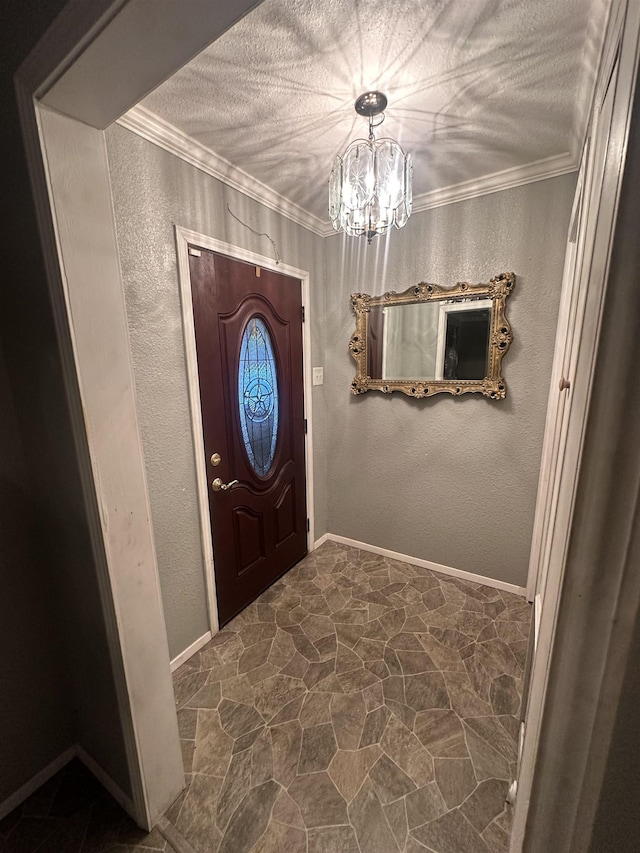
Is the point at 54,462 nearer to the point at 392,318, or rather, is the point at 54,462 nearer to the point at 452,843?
the point at 452,843

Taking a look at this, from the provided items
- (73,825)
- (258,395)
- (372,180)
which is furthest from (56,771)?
(372,180)

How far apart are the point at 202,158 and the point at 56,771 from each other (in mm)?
2720

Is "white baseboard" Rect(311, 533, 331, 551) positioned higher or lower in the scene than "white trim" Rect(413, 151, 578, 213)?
lower

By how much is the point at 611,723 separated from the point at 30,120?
59.9 inches

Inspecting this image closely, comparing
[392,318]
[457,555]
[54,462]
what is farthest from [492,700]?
[392,318]

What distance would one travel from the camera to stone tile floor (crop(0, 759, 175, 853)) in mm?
1063

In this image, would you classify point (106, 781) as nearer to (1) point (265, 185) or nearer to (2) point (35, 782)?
(2) point (35, 782)

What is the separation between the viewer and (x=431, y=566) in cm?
245

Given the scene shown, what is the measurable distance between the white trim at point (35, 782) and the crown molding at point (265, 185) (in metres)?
2.51

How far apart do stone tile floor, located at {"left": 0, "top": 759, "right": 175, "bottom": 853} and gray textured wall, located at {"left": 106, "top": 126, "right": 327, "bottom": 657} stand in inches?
22.2

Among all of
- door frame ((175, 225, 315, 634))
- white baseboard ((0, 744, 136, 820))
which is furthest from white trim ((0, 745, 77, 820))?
door frame ((175, 225, 315, 634))

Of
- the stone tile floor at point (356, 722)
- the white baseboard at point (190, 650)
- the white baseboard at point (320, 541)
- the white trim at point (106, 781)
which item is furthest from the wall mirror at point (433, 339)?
the white trim at point (106, 781)

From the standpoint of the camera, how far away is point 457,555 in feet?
7.69

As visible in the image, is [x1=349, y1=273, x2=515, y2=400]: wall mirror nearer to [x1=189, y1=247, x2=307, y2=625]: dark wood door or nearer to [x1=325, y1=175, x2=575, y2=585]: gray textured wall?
[x1=325, y1=175, x2=575, y2=585]: gray textured wall
